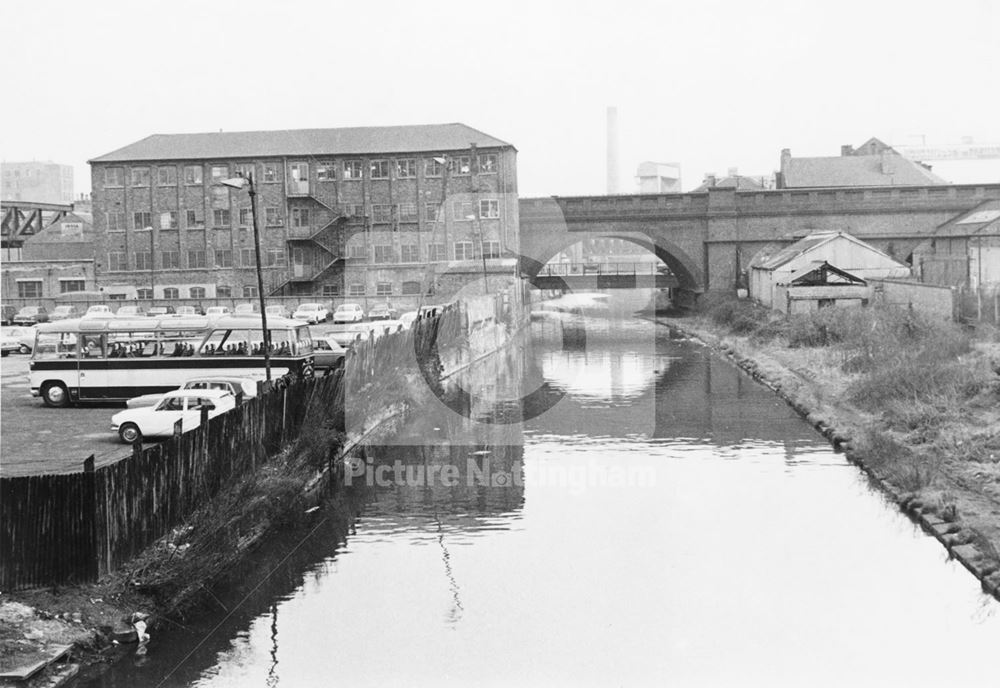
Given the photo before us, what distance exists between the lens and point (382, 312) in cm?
4781

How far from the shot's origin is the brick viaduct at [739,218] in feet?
182

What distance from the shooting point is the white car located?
1922 cm

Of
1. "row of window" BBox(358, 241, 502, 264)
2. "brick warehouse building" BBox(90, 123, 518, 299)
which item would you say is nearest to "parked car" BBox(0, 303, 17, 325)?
"brick warehouse building" BBox(90, 123, 518, 299)

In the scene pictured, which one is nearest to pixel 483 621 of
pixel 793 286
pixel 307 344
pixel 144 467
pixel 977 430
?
pixel 144 467

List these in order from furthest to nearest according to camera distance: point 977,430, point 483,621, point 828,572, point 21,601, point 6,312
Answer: point 6,312 → point 977,430 → point 828,572 → point 483,621 → point 21,601

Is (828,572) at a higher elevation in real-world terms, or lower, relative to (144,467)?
lower

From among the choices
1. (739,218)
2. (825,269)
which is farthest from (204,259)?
(825,269)

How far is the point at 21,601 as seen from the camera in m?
11.0

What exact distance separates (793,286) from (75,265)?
3465 cm

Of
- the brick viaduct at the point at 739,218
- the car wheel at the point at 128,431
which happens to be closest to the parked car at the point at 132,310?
the brick viaduct at the point at 739,218

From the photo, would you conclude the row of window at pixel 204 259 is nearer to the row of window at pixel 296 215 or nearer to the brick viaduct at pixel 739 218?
the row of window at pixel 296 215

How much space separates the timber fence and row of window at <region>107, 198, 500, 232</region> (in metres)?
35.8

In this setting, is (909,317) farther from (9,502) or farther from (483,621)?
(9,502)

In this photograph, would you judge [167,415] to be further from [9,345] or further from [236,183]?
[9,345]
